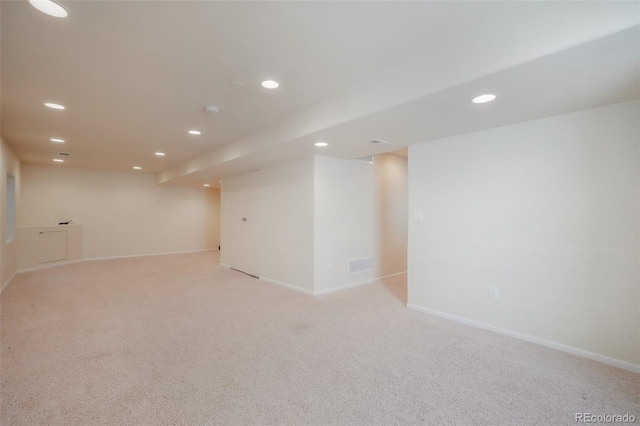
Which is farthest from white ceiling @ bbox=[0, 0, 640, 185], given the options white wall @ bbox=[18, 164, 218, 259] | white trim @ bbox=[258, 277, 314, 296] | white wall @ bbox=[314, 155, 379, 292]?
A: white wall @ bbox=[18, 164, 218, 259]

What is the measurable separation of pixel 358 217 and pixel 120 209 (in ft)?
23.5

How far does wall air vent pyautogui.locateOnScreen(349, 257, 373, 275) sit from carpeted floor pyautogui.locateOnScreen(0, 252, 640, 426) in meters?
0.98

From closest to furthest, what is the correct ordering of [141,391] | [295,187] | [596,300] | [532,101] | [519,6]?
[519,6] → [141,391] → [532,101] → [596,300] → [295,187]

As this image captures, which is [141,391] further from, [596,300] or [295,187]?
[596,300]

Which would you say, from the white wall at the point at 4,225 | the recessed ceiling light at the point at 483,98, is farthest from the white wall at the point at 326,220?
the white wall at the point at 4,225

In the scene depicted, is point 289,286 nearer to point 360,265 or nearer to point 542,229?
point 360,265

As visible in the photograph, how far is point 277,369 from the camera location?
240 cm

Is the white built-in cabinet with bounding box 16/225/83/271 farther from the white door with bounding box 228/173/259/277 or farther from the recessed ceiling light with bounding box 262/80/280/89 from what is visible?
the recessed ceiling light with bounding box 262/80/280/89

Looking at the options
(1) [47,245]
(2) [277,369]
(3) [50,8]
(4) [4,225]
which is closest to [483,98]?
(2) [277,369]

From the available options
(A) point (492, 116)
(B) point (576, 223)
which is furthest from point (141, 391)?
(B) point (576, 223)

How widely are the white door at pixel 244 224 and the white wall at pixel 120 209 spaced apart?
3506mm

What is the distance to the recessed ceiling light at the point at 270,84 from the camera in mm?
2623

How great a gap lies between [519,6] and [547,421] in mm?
2567

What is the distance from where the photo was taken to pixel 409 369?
2.40 meters
